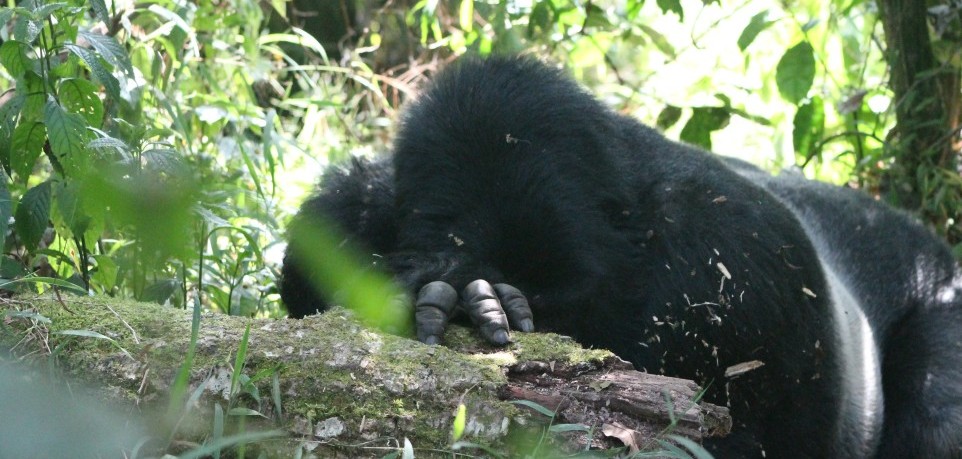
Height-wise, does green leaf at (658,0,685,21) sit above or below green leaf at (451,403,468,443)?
above

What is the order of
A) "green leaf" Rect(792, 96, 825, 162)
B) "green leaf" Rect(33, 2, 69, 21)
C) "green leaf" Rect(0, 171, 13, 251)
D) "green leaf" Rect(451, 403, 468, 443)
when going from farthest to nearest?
"green leaf" Rect(792, 96, 825, 162)
"green leaf" Rect(33, 2, 69, 21)
"green leaf" Rect(0, 171, 13, 251)
"green leaf" Rect(451, 403, 468, 443)

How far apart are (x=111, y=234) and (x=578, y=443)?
7.11 ft

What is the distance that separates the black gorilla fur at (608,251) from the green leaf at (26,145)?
767 millimetres

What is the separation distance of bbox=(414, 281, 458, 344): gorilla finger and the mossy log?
0.52 ft

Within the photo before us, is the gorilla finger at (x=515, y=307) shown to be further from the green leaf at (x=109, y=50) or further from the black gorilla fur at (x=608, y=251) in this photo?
the green leaf at (x=109, y=50)

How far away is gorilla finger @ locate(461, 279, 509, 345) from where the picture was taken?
80.4 inches

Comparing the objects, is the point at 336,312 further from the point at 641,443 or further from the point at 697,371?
the point at 697,371

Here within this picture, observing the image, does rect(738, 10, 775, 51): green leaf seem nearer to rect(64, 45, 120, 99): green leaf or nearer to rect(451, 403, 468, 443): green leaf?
rect(64, 45, 120, 99): green leaf

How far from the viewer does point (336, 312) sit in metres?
2.06

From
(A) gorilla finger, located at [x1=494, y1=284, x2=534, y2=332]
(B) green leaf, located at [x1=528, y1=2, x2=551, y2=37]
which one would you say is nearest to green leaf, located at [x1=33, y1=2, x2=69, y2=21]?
(A) gorilla finger, located at [x1=494, y1=284, x2=534, y2=332]

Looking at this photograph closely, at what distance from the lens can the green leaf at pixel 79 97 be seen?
238 cm

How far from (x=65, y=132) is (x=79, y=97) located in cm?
25

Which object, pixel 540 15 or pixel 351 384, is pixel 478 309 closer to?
pixel 351 384

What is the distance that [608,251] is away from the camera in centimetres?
244
